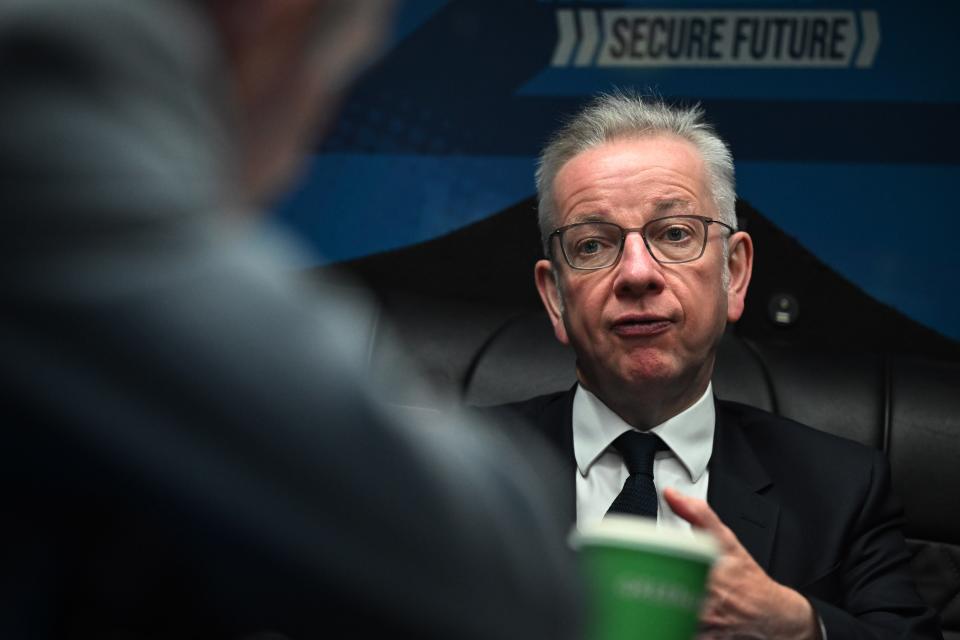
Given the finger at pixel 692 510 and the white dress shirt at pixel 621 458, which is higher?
the white dress shirt at pixel 621 458

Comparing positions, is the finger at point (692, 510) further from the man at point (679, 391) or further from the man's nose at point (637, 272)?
the man's nose at point (637, 272)

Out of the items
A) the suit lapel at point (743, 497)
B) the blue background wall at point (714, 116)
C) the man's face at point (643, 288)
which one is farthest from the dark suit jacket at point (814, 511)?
the blue background wall at point (714, 116)

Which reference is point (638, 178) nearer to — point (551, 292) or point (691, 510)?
point (551, 292)

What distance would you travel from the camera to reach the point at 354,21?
0.41 m

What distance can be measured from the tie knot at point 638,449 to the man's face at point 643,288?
2.4 inches

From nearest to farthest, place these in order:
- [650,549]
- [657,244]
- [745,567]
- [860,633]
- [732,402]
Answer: [650,549] < [745,567] < [860,633] < [657,244] < [732,402]

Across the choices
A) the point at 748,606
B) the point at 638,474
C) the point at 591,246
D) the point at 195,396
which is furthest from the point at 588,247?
the point at 195,396

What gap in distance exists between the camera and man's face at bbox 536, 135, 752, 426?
1.63 metres

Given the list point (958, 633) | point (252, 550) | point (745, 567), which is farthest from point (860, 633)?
point (252, 550)

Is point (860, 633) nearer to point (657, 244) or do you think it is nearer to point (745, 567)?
point (745, 567)

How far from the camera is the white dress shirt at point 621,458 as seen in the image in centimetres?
162

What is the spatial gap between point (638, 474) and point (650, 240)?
0.37m

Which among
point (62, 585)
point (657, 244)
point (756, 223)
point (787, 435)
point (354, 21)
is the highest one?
point (756, 223)

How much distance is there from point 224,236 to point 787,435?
1533 millimetres
